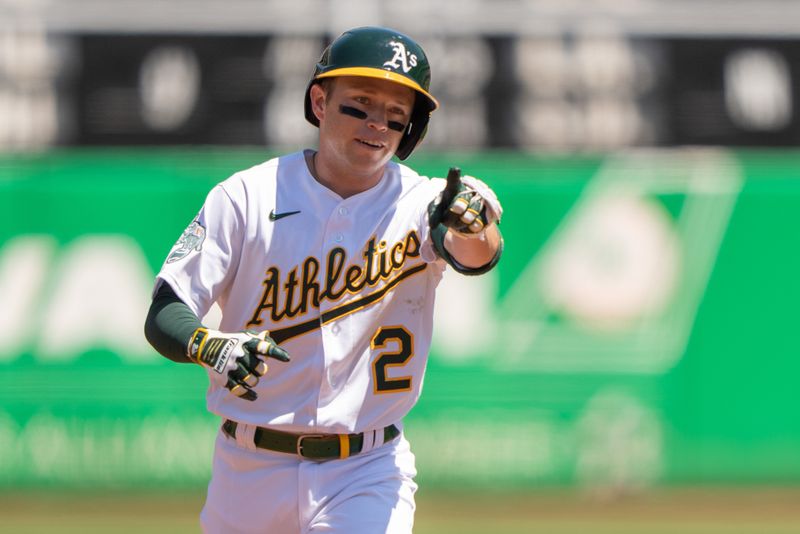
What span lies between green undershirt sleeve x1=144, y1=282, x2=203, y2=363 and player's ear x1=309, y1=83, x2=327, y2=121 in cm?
63

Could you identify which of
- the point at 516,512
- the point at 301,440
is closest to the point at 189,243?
the point at 301,440

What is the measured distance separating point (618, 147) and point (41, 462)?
5047 mm

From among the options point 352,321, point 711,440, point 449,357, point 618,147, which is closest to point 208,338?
point 352,321

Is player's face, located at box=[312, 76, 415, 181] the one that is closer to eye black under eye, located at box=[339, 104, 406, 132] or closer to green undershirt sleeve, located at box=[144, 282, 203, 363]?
eye black under eye, located at box=[339, 104, 406, 132]

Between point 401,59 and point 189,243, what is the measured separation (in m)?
0.71

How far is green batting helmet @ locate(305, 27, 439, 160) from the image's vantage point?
336 centimetres

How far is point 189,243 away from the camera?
3.41m

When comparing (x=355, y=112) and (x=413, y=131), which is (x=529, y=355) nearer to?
(x=413, y=131)

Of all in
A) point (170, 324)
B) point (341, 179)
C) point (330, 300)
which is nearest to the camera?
point (170, 324)

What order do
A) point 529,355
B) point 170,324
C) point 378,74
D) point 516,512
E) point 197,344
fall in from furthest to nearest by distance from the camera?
point 529,355
point 516,512
point 378,74
point 170,324
point 197,344

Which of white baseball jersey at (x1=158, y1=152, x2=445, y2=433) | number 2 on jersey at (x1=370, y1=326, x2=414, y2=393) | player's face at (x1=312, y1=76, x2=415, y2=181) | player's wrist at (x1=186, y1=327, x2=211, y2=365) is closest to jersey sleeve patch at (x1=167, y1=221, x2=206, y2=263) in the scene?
white baseball jersey at (x1=158, y1=152, x2=445, y2=433)

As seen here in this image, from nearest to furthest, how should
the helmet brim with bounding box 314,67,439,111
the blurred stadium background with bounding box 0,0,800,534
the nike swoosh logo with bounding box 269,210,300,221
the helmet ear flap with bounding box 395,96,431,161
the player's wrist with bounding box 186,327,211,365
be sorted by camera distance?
the player's wrist with bounding box 186,327,211,365, the helmet brim with bounding box 314,67,439,111, the nike swoosh logo with bounding box 269,210,300,221, the helmet ear flap with bounding box 395,96,431,161, the blurred stadium background with bounding box 0,0,800,534

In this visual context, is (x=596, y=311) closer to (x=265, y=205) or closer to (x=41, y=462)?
(x=41, y=462)

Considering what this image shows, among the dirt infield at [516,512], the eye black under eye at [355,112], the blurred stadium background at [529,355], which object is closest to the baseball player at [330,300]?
the eye black under eye at [355,112]
